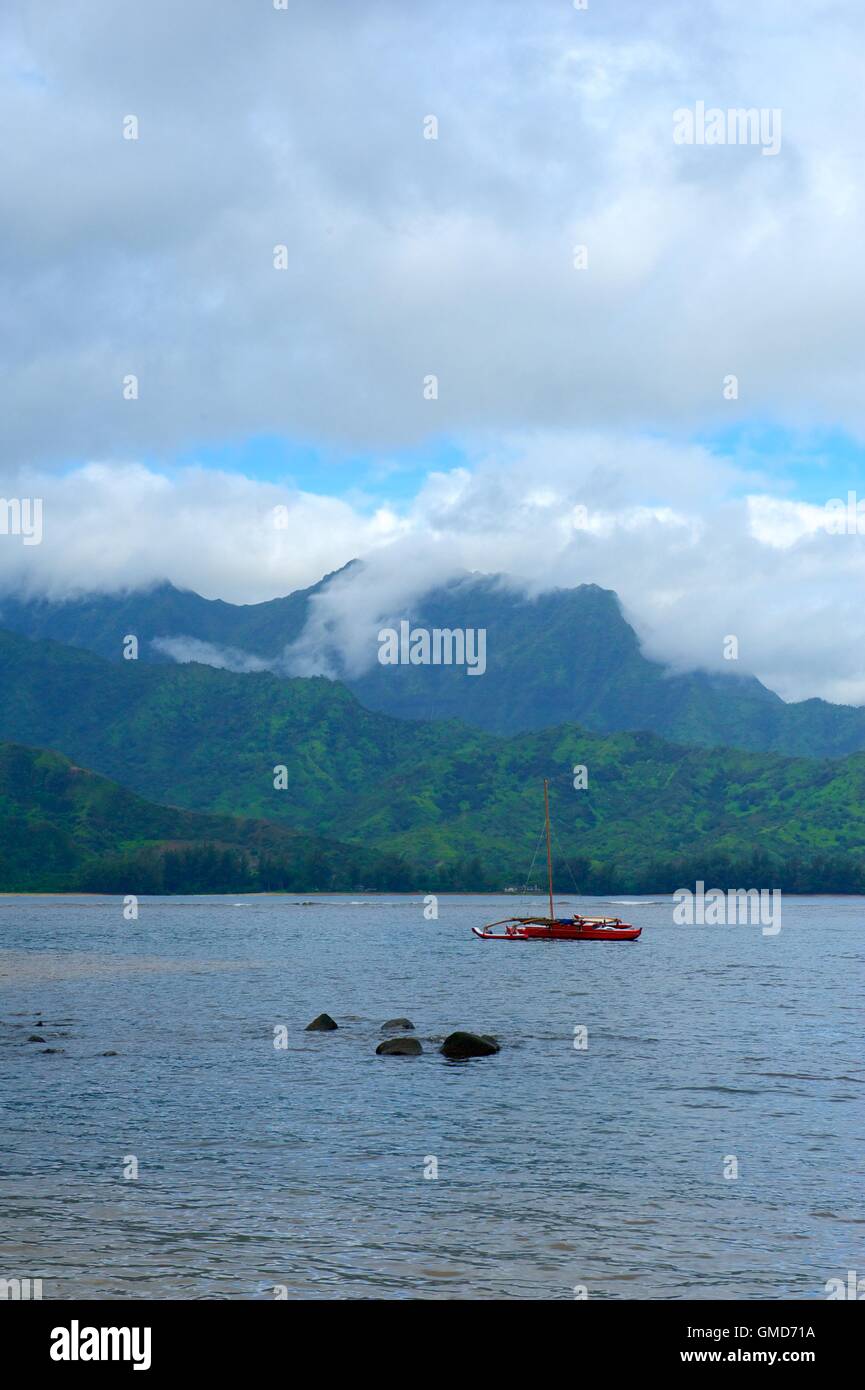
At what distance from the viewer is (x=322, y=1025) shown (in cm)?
8144

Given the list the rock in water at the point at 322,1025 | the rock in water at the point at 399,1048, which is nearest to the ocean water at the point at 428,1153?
Answer: the rock in water at the point at 399,1048

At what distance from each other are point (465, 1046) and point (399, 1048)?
373cm

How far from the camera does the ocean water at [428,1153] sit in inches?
1206

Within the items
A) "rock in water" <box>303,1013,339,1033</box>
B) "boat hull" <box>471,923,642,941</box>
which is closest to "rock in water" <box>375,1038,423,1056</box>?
"rock in water" <box>303,1013,339,1033</box>

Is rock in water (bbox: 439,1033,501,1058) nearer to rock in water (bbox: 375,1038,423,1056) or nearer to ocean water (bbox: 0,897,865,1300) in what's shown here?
rock in water (bbox: 375,1038,423,1056)

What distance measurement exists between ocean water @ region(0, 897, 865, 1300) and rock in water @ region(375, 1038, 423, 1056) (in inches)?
42.8

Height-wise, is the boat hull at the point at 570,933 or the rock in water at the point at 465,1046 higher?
the rock in water at the point at 465,1046

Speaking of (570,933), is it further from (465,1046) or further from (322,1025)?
(465,1046)

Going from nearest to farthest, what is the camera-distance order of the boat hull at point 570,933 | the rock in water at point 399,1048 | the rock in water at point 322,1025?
the rock in water at point 399,1048
the rock in water at point 322,1025
the boat hull at point 570,933

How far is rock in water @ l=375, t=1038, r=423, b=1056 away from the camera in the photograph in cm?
6919

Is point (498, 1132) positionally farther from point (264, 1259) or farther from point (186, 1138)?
point (264, 1259)

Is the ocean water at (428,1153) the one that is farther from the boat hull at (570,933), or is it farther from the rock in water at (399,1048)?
the boat hull at (570,933)

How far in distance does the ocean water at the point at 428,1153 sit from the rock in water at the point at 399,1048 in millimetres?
1087
